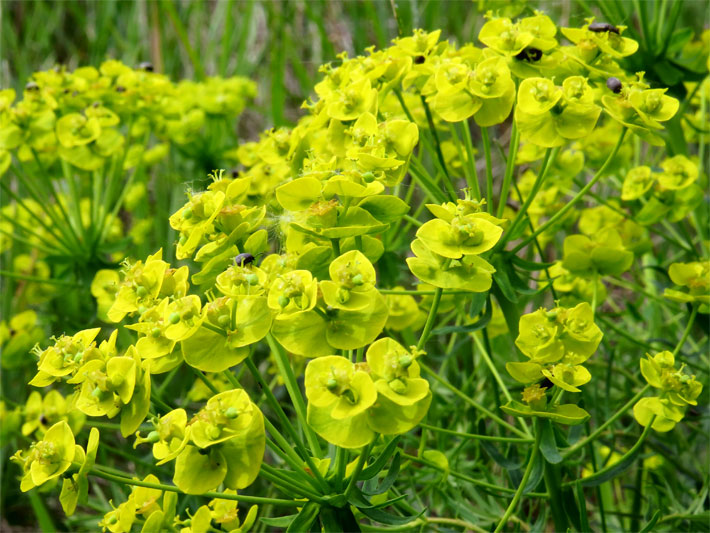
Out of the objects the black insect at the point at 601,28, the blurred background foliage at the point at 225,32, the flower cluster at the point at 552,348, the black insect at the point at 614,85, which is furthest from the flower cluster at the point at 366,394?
the blurred background foliage at the point at 225,32

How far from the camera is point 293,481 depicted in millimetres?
1274

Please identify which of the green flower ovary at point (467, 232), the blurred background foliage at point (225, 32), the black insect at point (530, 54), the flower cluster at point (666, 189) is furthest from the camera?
the blurred background foliage at point (225, 32)

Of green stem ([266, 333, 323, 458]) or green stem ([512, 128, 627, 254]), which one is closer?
green stem ([266, 333, 323, 458])

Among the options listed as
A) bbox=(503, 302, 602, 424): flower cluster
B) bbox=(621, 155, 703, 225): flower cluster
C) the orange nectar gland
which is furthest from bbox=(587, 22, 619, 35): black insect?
the orange nectar gland

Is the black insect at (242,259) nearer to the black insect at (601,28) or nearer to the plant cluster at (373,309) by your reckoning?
the plant cluster at (373,309)

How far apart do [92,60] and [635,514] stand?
374 centimetres

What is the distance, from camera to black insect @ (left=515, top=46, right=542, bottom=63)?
1.69m

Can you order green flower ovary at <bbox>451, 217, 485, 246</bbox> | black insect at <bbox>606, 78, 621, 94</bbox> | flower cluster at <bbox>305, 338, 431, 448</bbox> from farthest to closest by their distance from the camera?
black insect at <bbox>606, 78, 621, 94</bbox>, green flower ovary at <bbox>451, 217, 485, 246</bbox>, flower cluster at <bbox>305, 338, 431, 448</bbox>

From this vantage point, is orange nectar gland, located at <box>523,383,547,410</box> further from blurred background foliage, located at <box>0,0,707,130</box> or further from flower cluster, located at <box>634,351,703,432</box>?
blurred background foliage, located at <box>0,0,707,130</box>

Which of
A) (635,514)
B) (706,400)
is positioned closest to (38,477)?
(635,514)

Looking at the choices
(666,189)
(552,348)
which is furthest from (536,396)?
(666,189)

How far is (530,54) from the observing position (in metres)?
1.70

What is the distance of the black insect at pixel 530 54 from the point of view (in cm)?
169

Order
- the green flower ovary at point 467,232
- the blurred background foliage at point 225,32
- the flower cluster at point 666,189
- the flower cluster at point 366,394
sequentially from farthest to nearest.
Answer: the blurred background foliage at point 225,32
the flower cluster at point 666,189
the green flower ovary at point 467,232
the flower cluster at point 366,394
